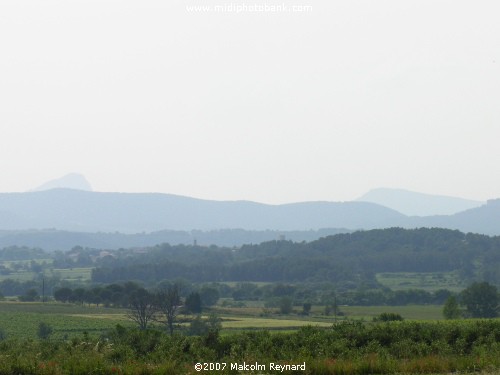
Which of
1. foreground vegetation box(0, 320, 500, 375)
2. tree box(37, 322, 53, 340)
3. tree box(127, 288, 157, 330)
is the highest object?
foreground vegetation box(0, 320, 500, 375)

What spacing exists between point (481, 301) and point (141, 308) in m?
51.3

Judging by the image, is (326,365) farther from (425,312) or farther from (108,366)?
(425,312)

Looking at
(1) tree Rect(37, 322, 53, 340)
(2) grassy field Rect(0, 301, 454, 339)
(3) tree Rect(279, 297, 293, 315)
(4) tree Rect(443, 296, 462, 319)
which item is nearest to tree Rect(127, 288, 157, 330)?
(2) grassy field Rect(0, 301, 454, 339)

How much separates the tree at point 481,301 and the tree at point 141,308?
47.2m

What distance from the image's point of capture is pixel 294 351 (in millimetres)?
31359

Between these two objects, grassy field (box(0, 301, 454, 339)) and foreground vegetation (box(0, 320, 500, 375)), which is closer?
foreground vegetation (box(0, 320, 500, 375))

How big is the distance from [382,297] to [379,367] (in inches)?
5522

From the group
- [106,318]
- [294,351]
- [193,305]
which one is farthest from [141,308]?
[294,351]

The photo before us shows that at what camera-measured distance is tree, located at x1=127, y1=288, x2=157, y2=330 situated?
112 metres

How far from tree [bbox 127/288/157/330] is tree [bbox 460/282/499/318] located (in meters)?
47.2

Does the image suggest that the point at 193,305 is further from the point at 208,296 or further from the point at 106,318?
the point at 208,296

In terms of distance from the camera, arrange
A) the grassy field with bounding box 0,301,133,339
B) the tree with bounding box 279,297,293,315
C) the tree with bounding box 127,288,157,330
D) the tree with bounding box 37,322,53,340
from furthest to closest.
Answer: the tree with bounding box 279,297,293,315, the tree with bounding box 127,288,157,330, the grassy field with bounding box 0,301,133,339, the tree with bounding box 37,322,53,340

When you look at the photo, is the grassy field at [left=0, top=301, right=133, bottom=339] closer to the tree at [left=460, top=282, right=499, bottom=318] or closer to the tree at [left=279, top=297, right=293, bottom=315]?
the tree at [left=279, top=297, right=293, bottom=315]

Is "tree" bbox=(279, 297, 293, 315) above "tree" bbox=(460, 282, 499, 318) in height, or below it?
below
